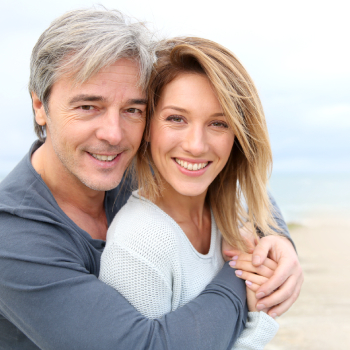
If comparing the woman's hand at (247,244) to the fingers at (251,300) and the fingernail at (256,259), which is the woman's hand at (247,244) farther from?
the fingers at (251,300)

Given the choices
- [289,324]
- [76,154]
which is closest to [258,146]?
[76,154]

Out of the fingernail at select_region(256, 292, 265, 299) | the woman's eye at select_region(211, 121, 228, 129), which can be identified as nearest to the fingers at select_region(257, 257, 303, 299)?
the fingernail at select_region(256, 292, 265, 299)

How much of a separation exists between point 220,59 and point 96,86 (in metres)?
0.69

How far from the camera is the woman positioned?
1.63 metres

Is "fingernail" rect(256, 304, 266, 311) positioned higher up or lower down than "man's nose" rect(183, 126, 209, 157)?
lower down

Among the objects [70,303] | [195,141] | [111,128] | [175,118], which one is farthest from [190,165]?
[70,303]

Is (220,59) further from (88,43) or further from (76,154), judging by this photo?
(76,154)

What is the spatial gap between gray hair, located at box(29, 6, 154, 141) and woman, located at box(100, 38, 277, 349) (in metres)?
0.15

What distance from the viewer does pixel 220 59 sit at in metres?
1.90

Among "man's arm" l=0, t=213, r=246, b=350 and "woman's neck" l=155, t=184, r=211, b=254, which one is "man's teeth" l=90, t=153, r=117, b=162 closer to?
"woman's neck" l=155, t=184, r=211, b=254

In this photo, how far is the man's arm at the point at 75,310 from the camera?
148 centimetres

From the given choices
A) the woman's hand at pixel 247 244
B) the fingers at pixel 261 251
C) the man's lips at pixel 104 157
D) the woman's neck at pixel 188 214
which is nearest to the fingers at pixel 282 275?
the fingers at pixel 261 251

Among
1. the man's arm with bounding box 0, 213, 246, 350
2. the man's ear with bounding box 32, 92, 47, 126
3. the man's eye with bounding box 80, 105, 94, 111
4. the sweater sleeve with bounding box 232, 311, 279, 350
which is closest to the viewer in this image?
the man's arm with bounding box 0, 213, 246, 350

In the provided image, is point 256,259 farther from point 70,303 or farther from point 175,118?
point 70,303
